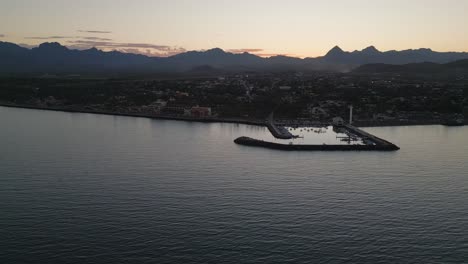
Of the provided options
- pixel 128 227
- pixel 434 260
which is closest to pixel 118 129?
pixel 128 227

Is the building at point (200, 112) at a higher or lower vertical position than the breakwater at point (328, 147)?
higher

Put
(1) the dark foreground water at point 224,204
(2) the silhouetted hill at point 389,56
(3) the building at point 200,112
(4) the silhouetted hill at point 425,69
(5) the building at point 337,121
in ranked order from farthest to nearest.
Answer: (2) the silhouetted hill at point 389,56 < (4) the silhouetted hill at point 425,69 < (3) the building at point 200,112 < (5) the building at point 337,121 < (1) the dark foreground water at point 224,204

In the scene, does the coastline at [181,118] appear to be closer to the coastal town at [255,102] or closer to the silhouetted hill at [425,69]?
the coastal town at [255,102]

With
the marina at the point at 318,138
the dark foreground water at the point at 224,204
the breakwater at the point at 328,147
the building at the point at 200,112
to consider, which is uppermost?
the building at the point at 200,112

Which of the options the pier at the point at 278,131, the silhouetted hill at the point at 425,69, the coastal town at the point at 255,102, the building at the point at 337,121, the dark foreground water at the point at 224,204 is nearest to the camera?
the dark foreground water at the point at 224,204

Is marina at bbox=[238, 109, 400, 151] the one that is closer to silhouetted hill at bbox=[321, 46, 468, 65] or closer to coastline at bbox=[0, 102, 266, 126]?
coastline at bbox=[0, 102, 266, 126]

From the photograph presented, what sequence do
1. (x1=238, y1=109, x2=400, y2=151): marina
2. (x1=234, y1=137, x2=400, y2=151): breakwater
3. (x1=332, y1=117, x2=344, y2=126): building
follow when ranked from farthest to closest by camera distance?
(x1=332, y1=117, x2=344, y2=126): building → (x1=238, y1=109, x2=400, y2=151): marina → (x1=234, y1=137, x2=400, y2=151): breakwater

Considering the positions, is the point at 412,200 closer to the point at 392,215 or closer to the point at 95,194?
the point at 392,215

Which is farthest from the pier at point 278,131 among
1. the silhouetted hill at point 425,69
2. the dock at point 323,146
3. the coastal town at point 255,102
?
the silhouetted hill at point 425,69

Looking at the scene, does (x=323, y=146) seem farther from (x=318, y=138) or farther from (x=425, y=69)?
(x=425, y=69)

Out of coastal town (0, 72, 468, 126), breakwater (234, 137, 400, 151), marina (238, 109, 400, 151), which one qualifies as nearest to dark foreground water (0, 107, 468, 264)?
breakwater (234, 137, 400, 151)
